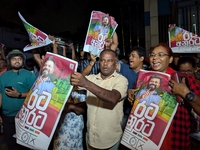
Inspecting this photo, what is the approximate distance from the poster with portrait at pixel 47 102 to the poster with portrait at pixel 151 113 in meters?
0.77

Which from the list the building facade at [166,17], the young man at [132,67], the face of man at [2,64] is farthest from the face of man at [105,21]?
the building facade at [166,17]

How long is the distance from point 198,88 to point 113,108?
97 centimetres

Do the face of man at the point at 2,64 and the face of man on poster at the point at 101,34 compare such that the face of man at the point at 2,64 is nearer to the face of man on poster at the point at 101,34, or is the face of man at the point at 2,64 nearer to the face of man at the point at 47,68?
the face of man on poster at the point at 101,34

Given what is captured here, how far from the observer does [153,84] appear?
231 cm

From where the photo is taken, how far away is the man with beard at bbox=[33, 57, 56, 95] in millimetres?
2365

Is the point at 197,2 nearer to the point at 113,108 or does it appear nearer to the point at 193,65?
the point at 193,65

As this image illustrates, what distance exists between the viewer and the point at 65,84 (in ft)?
7.55

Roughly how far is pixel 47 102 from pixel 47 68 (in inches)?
14.5

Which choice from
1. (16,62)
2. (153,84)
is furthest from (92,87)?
(16,62)

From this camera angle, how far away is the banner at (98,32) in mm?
3758

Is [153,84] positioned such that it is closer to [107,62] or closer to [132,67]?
[107,62]

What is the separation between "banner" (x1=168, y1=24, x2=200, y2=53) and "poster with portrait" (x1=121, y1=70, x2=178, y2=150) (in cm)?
194

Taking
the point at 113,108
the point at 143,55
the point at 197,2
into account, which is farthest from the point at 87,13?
the point at 113,108

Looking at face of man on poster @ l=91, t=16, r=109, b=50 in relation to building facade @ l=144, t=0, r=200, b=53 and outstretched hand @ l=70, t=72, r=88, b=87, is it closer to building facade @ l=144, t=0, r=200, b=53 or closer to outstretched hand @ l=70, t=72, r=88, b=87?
outstretched hand @ l=70, t=72, r=88, b=87
